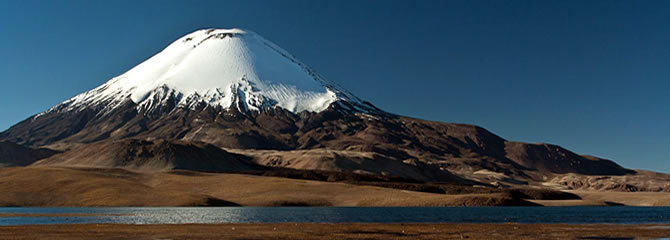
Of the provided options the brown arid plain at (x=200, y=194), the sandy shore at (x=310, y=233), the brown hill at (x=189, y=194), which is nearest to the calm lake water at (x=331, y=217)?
the sandy shore at (x=310, y=233)

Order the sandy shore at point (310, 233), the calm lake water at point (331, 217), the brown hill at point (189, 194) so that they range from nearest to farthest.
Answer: the sandy shore at point (310, 233) → the calm lake water at point (331, 217) → the brown hill at point (189, 194)

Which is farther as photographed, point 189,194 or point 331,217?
point 189,194

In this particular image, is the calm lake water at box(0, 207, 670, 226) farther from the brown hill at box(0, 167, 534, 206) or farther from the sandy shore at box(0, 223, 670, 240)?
the brown hill at box(0, 167, 534, 206)

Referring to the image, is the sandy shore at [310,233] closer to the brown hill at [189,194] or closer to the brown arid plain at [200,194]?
the brown arid plain at [200,194]

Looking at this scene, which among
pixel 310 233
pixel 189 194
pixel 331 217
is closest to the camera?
pixel 310 233

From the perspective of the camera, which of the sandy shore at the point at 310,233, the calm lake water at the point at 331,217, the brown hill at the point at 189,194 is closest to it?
the sandy shore at the point at 310,233

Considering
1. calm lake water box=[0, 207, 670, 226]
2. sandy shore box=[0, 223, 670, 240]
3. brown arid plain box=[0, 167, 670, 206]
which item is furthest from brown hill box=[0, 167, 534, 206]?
sandy shore box=[0, 223, 670, 240]

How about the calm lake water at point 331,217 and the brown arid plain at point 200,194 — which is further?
the brown arid plain at point 200,194

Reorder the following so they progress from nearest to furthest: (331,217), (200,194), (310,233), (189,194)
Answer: (310,233)
(331,217)
(189,194)
(200,194)

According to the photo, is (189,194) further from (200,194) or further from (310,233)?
(310,233)

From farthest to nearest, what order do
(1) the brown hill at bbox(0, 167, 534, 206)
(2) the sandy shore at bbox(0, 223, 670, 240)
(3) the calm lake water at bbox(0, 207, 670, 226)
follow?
(1) the brown hill at bbox(0, 167, 534, 206)
(3) the calm lake water at bbox(0, 207, 670, 226)
(2) the sandy shore at bbox(0, 223, 670, 240)

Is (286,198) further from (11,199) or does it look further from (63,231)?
(63,231)

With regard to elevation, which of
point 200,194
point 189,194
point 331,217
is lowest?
point 331,217

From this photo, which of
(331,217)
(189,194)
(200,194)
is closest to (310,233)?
(331,217)
